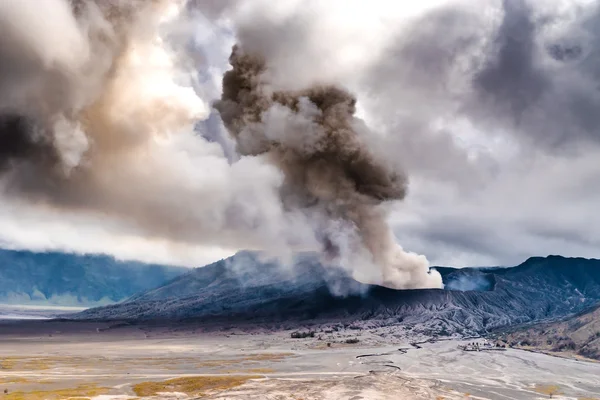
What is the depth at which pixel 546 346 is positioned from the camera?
604 ft

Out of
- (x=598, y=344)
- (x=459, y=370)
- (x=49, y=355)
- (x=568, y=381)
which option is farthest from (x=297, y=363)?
(x=598, y=344)

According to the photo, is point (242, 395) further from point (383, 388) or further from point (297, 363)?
point (297, 363)

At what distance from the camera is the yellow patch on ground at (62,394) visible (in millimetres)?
72312

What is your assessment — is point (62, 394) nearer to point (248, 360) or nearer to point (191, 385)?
point (191, 385)

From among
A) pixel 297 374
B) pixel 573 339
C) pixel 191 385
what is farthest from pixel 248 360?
pixel 573 339

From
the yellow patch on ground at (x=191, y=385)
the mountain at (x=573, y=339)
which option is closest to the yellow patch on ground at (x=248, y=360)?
the yellow patch on ground at (x=191, y=385)

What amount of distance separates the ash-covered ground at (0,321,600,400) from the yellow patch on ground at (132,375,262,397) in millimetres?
161

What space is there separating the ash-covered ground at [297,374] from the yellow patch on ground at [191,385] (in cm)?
16

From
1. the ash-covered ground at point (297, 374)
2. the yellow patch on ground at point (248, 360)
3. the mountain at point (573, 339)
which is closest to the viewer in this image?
the ash-covered ground at point (297, 374)

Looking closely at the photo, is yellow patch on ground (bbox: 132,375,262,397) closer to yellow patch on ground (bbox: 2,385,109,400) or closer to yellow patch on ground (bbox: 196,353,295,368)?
yellow patch on ground (bbox: 2,385,109,400)

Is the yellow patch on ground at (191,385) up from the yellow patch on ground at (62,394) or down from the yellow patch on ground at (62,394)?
down

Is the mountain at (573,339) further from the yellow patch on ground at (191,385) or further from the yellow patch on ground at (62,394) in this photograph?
the yellow patch on ground at (62,394)

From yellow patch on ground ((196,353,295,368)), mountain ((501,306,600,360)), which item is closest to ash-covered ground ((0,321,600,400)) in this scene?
yellow patch on ground ((196,353,295,368))

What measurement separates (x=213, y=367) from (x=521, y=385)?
212 ft
